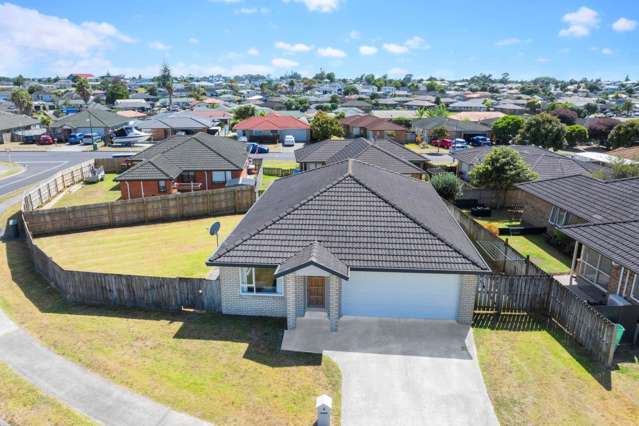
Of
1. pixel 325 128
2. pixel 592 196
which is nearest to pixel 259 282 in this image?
pixel 592 196

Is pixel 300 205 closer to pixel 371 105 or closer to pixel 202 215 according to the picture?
pixel 202 215

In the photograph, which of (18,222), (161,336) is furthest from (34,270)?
(161,336)

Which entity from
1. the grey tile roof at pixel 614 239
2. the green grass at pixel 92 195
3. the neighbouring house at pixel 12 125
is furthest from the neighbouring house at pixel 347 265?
the neighbouring house at pixel 12 125

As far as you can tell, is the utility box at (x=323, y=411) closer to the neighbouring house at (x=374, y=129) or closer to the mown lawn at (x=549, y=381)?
the mown lawn at (x=549, y=381)

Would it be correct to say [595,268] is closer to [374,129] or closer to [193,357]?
[193,357]

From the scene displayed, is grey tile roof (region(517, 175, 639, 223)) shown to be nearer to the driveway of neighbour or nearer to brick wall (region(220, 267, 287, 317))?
the driveway of neighbour
